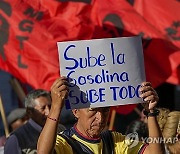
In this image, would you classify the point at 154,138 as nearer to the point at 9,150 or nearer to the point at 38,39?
the point at 9,150

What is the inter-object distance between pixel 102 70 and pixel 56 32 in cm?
347

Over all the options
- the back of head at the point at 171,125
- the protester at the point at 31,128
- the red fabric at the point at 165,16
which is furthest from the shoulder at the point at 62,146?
the red fabric at the point at 165,16

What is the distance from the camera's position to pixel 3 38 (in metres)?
6.95

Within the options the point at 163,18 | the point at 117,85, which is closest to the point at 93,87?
the point at 117,85

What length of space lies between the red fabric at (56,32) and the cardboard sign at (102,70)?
10.2 feet

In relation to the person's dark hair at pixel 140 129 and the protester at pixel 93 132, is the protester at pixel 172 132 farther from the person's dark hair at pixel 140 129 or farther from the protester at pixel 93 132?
the person's dark hair at pixel 140 129

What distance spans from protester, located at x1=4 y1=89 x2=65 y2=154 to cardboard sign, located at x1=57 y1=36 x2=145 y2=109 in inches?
59.9

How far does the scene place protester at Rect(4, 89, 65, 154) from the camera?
16.5 feet

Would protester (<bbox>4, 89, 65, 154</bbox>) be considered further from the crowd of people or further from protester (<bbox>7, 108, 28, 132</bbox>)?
the crowd of people

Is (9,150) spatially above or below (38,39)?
below

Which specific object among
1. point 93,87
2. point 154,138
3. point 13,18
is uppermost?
point 13,18

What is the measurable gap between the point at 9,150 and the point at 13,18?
7.77 feet

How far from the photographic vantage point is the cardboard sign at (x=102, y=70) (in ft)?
11.6

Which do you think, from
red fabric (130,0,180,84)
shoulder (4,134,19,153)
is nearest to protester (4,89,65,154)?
shoulder (4,134,19,153)
